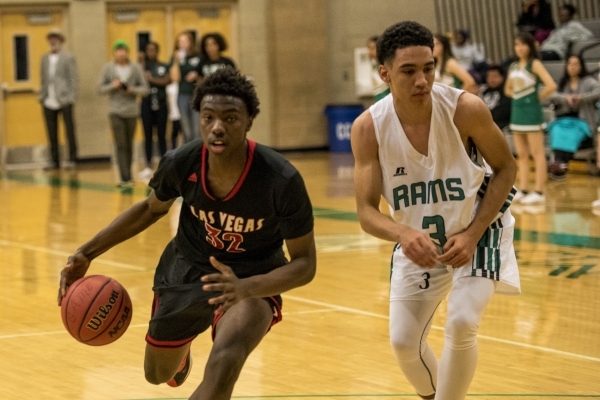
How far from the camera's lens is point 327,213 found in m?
12.1

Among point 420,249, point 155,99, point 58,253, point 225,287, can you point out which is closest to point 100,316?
point 225,287

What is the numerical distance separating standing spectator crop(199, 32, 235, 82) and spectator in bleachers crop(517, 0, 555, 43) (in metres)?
5.87

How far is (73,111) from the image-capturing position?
62.7 feet

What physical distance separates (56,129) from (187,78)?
4.11 meters

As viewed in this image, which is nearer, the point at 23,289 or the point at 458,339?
the point at 458,339

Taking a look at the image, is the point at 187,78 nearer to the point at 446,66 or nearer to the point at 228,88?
the point at 446,66

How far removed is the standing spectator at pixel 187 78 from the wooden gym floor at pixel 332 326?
352 centimetres

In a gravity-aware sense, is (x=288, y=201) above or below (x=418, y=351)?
above

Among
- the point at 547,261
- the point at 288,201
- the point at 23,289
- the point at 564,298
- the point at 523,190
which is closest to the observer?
Answer: the point at 288,201

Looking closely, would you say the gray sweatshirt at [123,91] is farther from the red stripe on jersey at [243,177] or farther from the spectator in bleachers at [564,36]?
the red stripe on jersey at [243,177]

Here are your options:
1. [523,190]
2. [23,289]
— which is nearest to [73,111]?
Answer: [523,190]

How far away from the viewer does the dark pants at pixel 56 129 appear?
59.9 ft

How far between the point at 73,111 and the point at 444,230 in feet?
50.2

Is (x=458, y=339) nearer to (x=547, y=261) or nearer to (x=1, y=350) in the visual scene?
(x=1, y=350)
